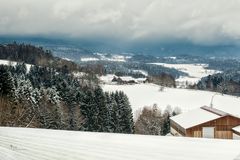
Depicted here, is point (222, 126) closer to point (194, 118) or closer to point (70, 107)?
point (194, 118)

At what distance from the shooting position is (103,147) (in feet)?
43.1

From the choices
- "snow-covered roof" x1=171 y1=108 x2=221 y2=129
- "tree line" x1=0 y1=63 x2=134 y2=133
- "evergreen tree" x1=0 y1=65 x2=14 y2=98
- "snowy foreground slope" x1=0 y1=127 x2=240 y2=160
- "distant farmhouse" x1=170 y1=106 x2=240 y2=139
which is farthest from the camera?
"tree line" x1=0 y1=63 x2=134 y2=133

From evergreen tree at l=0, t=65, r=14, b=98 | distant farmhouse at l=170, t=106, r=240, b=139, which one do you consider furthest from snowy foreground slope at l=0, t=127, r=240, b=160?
evergreen tree at l=0, t=65, r=14, b=98

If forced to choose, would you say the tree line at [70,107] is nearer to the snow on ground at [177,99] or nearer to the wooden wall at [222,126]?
the wooden wall at [222,126]

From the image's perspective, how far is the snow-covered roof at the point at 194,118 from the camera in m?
56.5

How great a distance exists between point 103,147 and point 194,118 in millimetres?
47966

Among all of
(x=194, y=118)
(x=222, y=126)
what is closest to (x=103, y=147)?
(x=222, y=126)

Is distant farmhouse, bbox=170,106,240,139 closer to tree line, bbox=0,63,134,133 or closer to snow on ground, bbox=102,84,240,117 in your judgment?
tree line, bbox=0,63,134,133

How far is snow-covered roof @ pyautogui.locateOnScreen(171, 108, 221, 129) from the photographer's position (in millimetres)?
56469

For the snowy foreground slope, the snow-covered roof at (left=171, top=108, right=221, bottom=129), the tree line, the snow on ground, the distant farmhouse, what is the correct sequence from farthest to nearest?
1. the snow on ground
2. the tree line
3. the snow-covered roof at (left=171, top=108, right=221, bottom=129)
4. the distant farmhouse
5. the snowy foreground slope

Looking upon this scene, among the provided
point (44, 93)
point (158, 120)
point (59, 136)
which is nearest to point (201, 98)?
point (158, 120)

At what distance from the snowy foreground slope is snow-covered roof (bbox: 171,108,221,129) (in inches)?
1625

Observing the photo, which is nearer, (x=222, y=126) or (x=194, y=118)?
(x=222, y=126)

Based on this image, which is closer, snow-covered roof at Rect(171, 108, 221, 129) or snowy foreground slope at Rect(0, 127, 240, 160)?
snowy foreground slope at Rect(0, 127, 240, 160)
